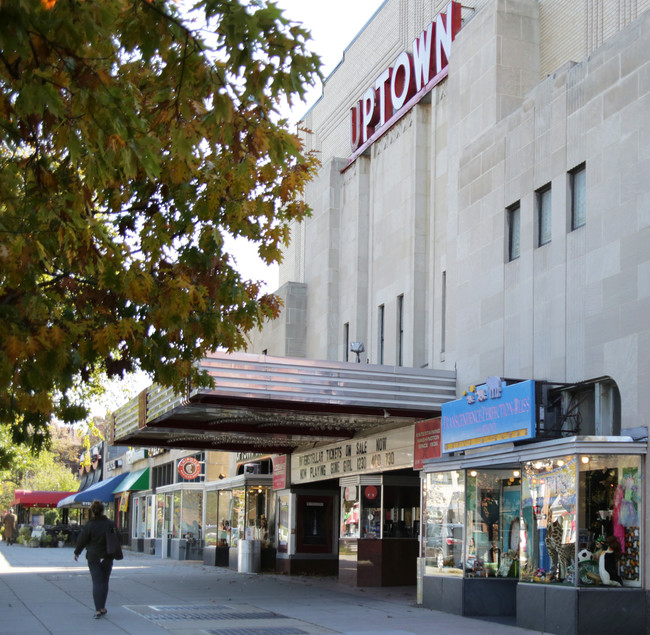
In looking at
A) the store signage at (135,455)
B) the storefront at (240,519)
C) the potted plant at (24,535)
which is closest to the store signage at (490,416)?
the storefront at (240,519)

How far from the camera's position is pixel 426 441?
71.5 feet

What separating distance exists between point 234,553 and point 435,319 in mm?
14361

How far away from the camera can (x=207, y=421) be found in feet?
82.0

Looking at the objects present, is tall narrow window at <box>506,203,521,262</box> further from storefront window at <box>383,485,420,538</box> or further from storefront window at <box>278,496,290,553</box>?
storefront window at <box>278,496,290,553</box>

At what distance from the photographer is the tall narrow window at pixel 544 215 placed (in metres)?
18.1

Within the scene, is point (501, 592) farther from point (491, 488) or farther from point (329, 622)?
point (329, 622)

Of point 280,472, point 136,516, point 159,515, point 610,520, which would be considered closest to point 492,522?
point 610,520

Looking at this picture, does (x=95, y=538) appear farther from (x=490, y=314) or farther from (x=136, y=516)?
(x=136, y=516)

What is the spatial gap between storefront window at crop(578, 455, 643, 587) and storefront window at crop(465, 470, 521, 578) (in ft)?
9.26

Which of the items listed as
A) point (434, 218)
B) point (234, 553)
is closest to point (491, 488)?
point (434, 218)

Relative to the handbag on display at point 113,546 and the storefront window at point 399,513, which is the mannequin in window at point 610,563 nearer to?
the handbag on display at point 113,546

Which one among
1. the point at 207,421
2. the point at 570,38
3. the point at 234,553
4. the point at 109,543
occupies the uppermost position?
the point at 570,38

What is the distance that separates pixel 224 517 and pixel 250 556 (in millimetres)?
4999

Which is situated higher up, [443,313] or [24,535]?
[443,313]
